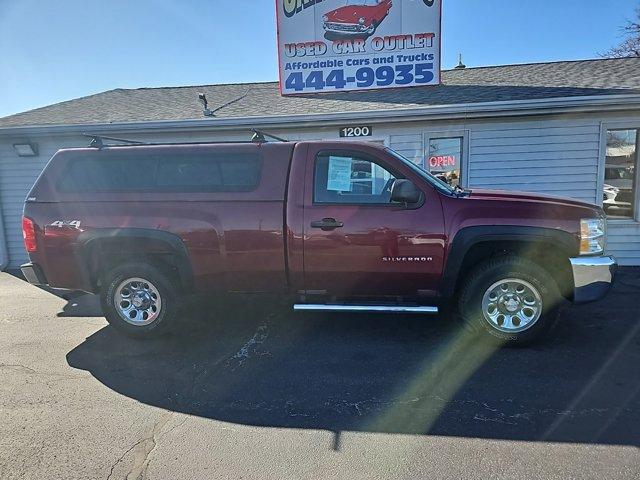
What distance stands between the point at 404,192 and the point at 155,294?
9.58 ft

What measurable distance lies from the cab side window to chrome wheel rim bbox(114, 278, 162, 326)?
85.1 inches

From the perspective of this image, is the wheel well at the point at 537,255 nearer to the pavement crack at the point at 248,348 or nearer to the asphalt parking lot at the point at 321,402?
the asphalt parking lot at the point at 321,402

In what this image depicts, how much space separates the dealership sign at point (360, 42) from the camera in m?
8.98

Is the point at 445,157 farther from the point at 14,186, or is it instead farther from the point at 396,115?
the point at 14,186

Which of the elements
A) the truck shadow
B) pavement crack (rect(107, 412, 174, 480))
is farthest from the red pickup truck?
pavement crack (rect(107, 412, 174, 480))

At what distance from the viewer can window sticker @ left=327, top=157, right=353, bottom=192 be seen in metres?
4.26

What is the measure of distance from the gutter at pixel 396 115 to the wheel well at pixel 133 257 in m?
4.23

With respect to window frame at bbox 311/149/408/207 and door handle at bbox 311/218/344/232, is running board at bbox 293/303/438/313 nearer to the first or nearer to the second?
door handle at bbox 311/218/344/232

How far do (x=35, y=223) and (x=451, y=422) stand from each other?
4622mm

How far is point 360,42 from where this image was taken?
29.9 ft

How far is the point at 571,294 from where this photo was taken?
398 cm

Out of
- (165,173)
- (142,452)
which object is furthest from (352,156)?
(142,452)

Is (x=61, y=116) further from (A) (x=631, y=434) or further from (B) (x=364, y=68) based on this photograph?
(A) (x=631, y=434)

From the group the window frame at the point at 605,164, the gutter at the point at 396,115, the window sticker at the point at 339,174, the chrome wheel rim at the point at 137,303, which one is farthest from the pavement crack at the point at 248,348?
the window frame at the point at 605,164
